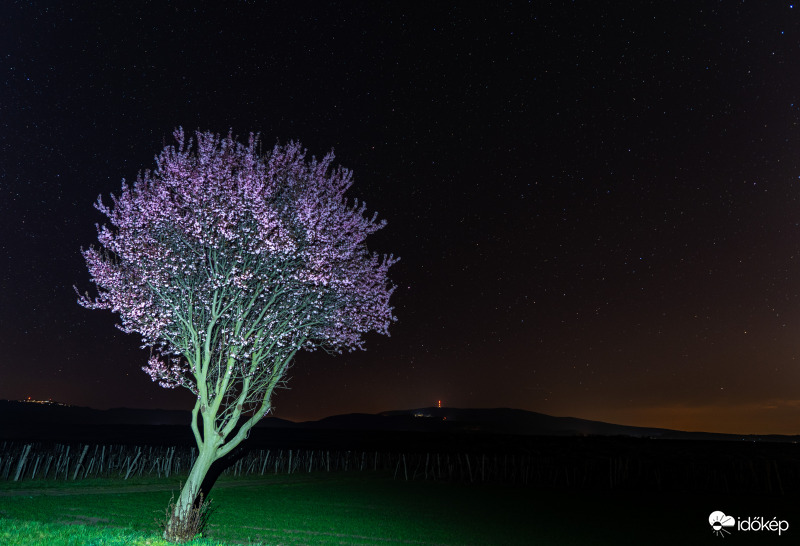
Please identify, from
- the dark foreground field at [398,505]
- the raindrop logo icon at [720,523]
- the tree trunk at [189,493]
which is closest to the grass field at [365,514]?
the dark foreground field at [398,505]

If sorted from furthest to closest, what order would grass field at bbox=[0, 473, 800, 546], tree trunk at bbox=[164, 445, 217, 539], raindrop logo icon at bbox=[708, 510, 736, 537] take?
raindrop logo icon at bbox=[708, 510, 736, 537]
grass field at bbox=[0, 473, 800, 546]
tree trunk at bbox=[164, 445, 217, 539]

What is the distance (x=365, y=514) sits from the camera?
31.9 metres

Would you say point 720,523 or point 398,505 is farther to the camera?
point 398,505

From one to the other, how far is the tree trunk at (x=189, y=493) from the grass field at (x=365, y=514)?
2.31 ft

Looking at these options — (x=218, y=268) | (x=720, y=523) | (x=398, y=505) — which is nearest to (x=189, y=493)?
(x=218, y=268)

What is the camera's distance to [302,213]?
21141 millimetres

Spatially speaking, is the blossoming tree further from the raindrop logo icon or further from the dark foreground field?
the raindrop logo icon

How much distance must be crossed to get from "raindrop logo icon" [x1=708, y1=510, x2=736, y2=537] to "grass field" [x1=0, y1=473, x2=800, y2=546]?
593mm

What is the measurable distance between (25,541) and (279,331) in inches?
379

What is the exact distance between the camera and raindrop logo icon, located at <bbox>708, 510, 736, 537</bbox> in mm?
30891

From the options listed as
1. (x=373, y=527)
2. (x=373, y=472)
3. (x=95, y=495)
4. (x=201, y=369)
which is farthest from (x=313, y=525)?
(x=373, y=472)

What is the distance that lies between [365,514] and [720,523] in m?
19.8

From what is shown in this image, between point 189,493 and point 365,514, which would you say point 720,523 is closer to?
point 365,514

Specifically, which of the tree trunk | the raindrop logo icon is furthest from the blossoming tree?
the raindrop logo icon
